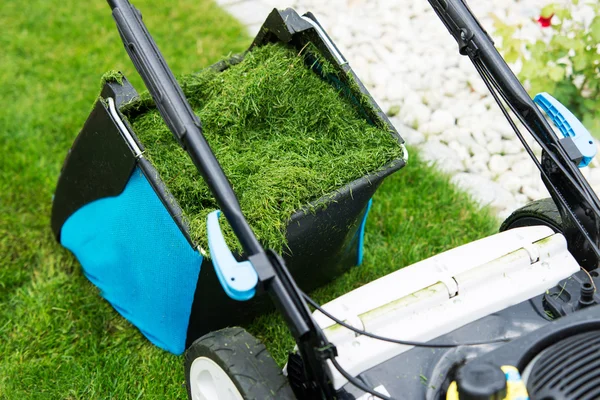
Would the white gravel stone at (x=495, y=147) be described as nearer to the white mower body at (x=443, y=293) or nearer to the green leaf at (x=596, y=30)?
the green leaf at (x=596, y=30)

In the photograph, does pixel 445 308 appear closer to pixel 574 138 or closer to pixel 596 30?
pixel 574 138

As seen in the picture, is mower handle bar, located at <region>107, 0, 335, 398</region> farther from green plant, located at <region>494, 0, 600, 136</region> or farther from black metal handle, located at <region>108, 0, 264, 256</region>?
green plant, located at <region>494, 0, 600, 136</region>

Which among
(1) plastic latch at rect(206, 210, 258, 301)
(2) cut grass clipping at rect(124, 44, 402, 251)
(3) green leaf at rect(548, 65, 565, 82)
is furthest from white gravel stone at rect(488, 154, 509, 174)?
(1) plastic latch at rect(206, 210, 258, 301)

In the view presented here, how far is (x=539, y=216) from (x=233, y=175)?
74 centimetres

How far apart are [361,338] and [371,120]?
714 mm

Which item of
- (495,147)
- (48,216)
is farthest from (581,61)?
(48,216)

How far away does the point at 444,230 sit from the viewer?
7.61ft

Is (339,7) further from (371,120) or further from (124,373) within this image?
(124,373)

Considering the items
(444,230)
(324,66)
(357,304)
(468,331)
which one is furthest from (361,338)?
(444,230)

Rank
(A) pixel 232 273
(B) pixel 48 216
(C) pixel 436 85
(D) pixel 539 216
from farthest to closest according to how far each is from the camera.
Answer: (C) pixel 436 85 < (B) pixel 48 216 < (D) pixel 539 216 < (A) pixel 232 273

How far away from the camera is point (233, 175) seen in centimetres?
165

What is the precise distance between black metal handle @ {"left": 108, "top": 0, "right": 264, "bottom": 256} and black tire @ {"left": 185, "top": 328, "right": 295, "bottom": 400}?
0.78 feet

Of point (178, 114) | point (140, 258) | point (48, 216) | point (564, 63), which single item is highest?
point (178, 114)

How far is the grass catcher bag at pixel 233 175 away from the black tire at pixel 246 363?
0.69 ft
